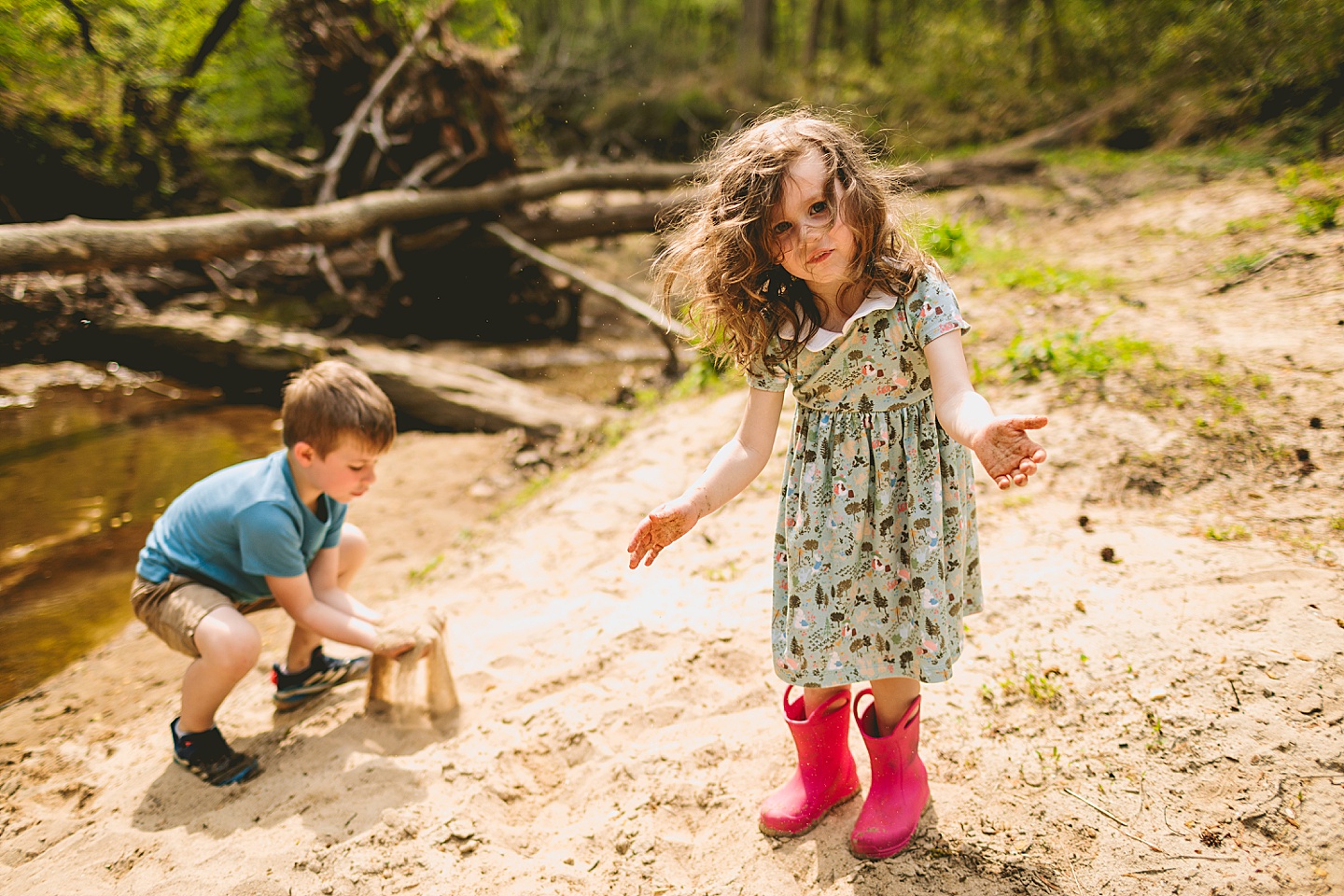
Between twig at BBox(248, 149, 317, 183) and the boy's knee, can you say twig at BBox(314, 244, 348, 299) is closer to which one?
twig at BBox(248, 149, 317, 183)

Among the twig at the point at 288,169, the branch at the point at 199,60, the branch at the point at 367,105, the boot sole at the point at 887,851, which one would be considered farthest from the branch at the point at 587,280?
the boot sole at the point at 887,851

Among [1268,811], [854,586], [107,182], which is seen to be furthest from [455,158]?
[1268,811]

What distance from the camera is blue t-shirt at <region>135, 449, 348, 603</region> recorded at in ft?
8.07

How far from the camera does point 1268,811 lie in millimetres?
1805

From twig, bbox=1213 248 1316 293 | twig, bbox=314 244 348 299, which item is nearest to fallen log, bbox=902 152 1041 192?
twig, bbox=1213 248 1316 293

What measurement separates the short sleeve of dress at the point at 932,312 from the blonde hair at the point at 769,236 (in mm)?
36

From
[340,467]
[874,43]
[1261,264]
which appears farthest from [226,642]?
[874,43]

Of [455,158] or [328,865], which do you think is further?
[455,158]

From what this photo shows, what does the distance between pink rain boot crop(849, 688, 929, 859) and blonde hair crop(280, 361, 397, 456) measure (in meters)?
1.69

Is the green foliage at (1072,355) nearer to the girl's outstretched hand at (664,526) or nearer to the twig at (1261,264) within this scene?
the twig at (1261,264)

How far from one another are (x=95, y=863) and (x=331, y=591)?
97cm

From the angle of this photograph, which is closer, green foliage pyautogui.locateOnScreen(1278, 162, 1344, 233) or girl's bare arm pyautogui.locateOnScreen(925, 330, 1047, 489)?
girl's bare arm pyautogui.locateOnScreen(925, 330, 1047, 489)

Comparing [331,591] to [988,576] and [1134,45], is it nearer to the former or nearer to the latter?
[988,576]

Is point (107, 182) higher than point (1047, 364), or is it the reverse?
point (107, 182)
